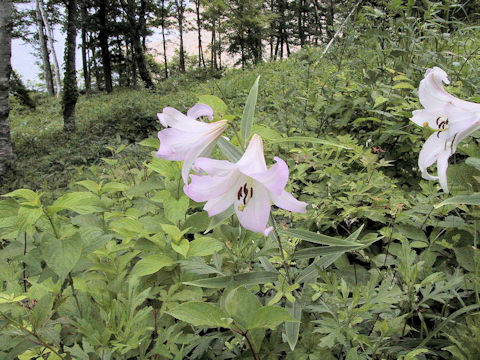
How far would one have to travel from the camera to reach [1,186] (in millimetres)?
5676

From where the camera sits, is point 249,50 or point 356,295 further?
point 249,50

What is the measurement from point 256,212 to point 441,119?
0.54 meters

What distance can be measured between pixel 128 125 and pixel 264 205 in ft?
Answer: 27.5

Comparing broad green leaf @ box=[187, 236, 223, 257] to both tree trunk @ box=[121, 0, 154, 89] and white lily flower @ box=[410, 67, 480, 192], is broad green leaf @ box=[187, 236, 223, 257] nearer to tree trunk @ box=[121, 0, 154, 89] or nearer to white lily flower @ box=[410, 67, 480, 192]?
white lily flower @ box=[410, 67, 480, 192]

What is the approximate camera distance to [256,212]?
2.51 feet

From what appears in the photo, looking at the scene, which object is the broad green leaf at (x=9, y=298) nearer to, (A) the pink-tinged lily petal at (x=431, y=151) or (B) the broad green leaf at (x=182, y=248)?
(B) the broad green leaf at (x=182, y=248)

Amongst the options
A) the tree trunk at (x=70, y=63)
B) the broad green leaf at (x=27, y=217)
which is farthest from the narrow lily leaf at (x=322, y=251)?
the tree trunk at (x=70, y=63)

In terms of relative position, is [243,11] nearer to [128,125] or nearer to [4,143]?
[128,125]

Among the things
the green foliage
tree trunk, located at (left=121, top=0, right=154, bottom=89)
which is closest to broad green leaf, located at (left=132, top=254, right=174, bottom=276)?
the green foliage

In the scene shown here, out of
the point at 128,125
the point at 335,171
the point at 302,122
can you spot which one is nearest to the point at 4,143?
the point at 128,125

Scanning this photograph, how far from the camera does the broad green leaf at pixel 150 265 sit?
106cm

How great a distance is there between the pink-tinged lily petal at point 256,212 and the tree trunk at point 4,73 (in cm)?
678

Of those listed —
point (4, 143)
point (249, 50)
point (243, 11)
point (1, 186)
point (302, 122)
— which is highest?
point (243, 11)

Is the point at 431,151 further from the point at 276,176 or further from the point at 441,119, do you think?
the point at 276,176
